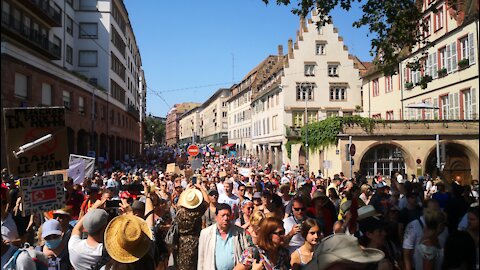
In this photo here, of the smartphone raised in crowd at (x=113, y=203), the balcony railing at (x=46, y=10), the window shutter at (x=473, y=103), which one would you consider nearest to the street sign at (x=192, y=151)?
the smartphone raised in crowd at (x=113, y=203)

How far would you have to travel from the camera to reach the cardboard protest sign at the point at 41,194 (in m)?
6.47

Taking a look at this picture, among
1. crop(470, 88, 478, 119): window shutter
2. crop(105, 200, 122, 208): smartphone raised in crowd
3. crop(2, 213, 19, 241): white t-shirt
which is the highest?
crop(470, 88, 478, 119): window shutter

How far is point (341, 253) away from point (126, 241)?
2.25 meters

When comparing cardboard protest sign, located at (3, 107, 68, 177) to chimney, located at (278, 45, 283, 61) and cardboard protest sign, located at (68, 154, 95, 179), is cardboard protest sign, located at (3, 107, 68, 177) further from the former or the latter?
chimney, located at (278, 45, 283, 61)

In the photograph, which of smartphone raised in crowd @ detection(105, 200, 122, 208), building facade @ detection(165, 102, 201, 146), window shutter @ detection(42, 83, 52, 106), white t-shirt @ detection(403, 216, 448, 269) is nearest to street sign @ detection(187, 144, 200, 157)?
smartphone raised in crowd @ detection(105, 200, 122, 208)

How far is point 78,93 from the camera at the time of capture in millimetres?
33750

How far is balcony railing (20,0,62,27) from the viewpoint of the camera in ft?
92.2

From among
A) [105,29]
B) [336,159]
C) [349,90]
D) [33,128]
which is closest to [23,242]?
[33,128]

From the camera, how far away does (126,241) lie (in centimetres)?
406

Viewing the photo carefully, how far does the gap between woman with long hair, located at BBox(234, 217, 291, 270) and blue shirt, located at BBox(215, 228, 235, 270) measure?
0.72m

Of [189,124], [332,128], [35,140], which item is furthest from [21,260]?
[189,124]

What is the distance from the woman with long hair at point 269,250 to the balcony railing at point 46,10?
27.8 meters

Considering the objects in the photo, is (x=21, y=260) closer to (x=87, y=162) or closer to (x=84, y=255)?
(x=84, y=255)

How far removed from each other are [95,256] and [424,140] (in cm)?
3123
